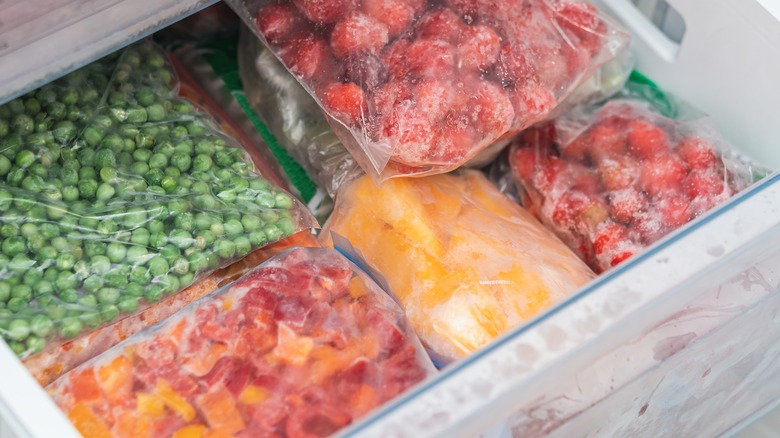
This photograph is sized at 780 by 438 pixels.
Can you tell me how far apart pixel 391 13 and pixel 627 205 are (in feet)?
1.63

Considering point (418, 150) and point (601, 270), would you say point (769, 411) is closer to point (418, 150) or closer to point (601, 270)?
point (601, 270)

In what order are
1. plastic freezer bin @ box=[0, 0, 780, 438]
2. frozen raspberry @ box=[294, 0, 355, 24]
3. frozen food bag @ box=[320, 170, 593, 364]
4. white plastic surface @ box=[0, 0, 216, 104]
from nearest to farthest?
plastic freezer bin @ box=[0, 0, 780, 438], white plastic surface @ box=[0, 0, 216, 104], frozen food bag @ box=[320, 170, 593, 364], frozen raspberry @ box=[294, 0, 355, 24]

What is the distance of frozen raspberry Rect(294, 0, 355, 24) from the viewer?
4.28ft

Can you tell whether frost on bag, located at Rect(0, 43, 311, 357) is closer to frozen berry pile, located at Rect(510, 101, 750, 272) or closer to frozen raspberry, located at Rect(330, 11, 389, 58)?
frozen raspberry, located at Rect(330, 11, 389, 58)

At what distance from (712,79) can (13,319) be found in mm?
1210

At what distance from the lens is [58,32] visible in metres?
0.98

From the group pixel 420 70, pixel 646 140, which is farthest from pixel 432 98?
pixel 646 140

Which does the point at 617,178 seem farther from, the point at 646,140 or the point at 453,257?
the point at 453,257

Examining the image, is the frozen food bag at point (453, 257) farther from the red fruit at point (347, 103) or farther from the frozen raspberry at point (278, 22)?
the frozen raspberry at point (278, 22)

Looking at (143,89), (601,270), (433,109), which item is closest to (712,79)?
(601,270)

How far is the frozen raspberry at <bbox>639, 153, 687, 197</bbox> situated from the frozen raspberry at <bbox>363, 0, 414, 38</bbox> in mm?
471

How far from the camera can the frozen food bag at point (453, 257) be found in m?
1.20

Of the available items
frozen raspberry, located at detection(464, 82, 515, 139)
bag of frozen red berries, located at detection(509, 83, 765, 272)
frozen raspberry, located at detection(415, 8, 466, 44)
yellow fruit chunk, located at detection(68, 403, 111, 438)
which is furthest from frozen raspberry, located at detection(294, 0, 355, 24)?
yellow fruit chunk, located at detection(68, 403, 111, 438)

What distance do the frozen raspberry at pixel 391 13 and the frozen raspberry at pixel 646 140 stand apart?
1.47 feet
